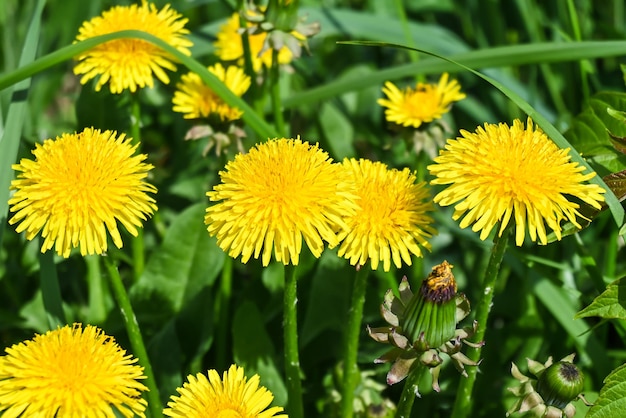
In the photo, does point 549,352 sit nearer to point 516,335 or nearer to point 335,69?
point 516,335

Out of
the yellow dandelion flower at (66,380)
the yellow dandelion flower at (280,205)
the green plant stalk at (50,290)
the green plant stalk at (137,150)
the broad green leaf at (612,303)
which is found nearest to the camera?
the yellow dandelion flower at (66,380)

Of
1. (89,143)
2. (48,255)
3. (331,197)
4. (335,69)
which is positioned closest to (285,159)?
(331,197)

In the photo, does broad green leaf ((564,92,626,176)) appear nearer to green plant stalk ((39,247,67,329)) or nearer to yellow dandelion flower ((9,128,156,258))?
yellow dandelion flower ((9,128,156,258))

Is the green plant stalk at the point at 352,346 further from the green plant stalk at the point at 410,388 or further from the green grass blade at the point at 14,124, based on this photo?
the green grass blade at the point at 14,124

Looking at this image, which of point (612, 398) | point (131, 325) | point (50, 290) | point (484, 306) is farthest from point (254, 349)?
point (612, 398)

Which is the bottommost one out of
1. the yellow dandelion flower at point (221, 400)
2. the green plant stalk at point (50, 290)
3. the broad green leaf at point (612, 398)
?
the broad green leaf at point (612, 398)

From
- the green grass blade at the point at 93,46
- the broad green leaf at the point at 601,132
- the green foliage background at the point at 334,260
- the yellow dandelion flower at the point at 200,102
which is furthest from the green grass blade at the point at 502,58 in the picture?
the green grass blade at the point at 93,46

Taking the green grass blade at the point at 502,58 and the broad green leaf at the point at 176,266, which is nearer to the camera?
the green grass blade at the point at 502,58
